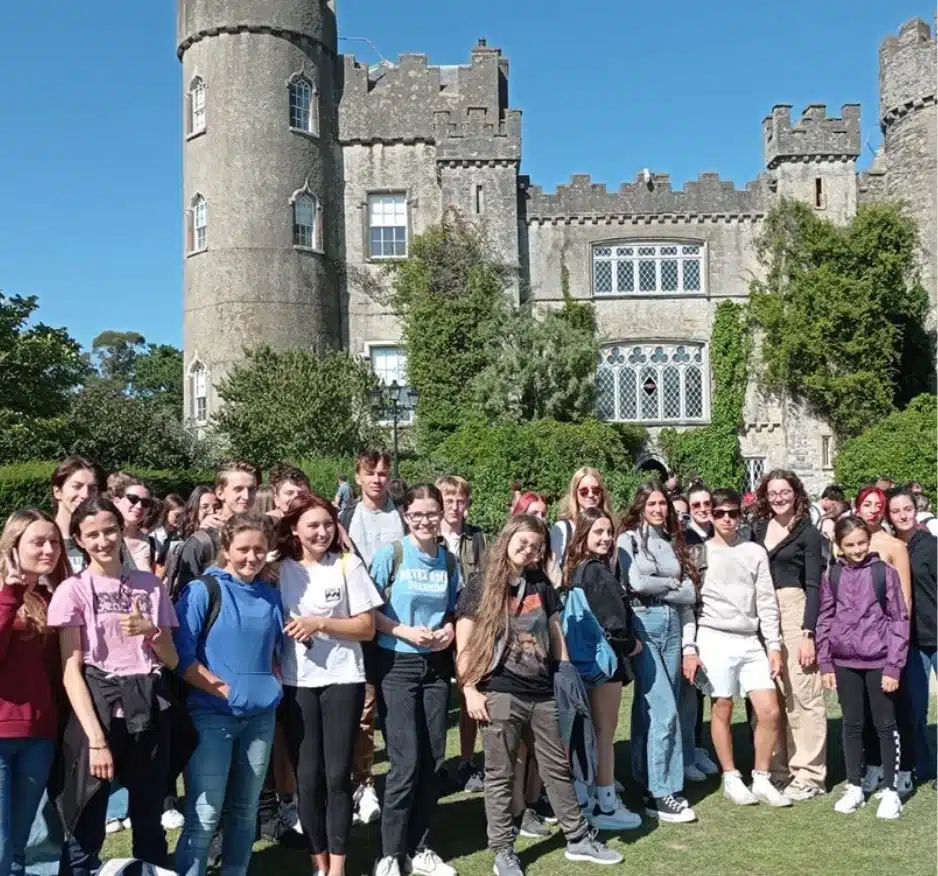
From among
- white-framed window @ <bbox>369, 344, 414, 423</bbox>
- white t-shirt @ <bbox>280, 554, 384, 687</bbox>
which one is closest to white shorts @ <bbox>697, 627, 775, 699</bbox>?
white t-shirt @ <bbox>280, 554, 384, 687</bbox>

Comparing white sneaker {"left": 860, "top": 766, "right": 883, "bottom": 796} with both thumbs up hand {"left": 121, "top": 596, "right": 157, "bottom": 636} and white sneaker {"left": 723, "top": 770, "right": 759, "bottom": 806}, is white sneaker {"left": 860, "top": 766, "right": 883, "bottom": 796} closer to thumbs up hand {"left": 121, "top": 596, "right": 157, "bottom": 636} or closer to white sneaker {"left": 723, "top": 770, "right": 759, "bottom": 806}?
white sneaker {"left": 723, "top": 770, "right": 759, "bottom": 806}

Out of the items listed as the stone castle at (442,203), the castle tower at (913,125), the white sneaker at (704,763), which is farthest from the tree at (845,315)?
the white sneaker at (704,763)

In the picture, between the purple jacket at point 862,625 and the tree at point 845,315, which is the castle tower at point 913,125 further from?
the purple jacket at point 862,625

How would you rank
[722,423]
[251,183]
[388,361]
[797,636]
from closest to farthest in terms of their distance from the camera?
[797,636] < [251,183] < [722,423] < [388,361]

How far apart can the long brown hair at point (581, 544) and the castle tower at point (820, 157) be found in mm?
23551

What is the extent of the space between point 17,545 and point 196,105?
2469 cm

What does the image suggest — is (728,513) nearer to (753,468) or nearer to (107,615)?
(107,615)

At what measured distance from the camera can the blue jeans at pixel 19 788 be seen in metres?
4.61

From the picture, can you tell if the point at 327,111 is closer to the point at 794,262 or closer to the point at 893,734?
the point at 794,262

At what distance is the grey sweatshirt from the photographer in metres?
6.61

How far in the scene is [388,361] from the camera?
1085 inches

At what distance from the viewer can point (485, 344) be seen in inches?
1009

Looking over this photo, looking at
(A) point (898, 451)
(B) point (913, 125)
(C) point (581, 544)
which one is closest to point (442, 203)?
(B) point (913, 125)

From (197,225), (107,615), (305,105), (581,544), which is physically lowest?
(107,615)
